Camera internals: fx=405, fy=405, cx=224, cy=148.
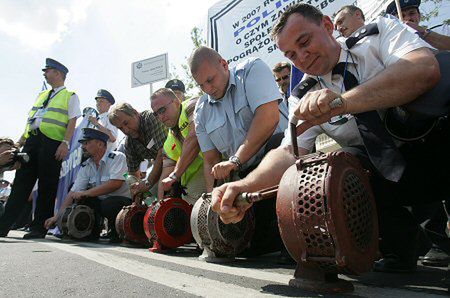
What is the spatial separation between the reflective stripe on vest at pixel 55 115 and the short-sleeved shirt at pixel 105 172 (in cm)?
52

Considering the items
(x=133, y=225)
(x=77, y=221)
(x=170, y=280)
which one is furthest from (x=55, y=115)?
(x=170, y=280)

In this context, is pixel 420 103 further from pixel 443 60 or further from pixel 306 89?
pixel 306 89

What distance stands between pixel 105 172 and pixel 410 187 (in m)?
3.91

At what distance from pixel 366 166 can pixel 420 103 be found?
40 cm

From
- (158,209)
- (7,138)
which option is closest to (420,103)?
(158,209)

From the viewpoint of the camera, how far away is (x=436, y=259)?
7.16 ft

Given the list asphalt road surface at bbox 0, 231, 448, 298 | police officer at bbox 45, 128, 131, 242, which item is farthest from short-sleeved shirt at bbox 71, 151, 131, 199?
asphalt road surface at bbox 0, 231, 448, 298

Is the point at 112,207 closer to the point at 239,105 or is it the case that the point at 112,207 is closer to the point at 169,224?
the point at 169,224

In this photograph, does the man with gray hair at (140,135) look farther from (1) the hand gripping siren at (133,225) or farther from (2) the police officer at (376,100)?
(2) the police officer at (376,100)

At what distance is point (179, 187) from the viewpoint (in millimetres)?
3225

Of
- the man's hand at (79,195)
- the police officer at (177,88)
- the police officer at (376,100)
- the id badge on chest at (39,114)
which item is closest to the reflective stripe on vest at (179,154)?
the man's hand at (79,195)

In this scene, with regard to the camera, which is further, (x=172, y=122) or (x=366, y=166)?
(x=172, y=122)

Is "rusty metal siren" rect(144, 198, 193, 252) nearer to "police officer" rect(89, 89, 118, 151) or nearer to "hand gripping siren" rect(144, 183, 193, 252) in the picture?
"hand gripping siren" rect(144, 183, 193, 252)

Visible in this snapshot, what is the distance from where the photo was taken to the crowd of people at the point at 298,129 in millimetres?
1418
